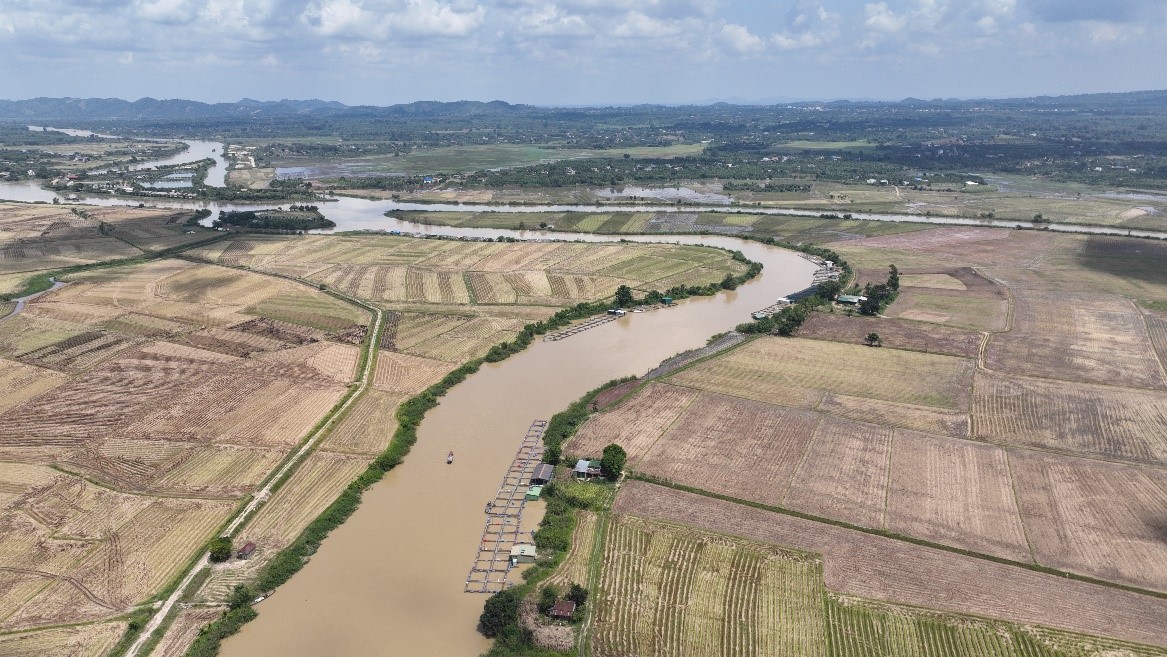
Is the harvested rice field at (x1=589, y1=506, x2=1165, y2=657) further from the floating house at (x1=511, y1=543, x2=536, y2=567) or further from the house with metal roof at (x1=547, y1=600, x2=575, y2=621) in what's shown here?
the floating house at (x1=511, y1=543, x2=536, y2=567)

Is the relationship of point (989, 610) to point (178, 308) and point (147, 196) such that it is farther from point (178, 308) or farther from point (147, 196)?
point (147, 196)

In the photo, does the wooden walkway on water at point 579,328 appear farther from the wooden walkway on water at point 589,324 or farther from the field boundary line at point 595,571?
the field boundary line at point 595,571

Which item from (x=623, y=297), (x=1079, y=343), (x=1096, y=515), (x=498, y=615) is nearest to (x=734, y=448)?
(x=1096, y=515)

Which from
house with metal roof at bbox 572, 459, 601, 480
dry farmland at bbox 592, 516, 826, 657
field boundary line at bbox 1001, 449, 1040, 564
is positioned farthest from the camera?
house with metal roof at bbox 572, 459, 601, 480

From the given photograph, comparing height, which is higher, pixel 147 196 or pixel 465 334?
pixel 147 196

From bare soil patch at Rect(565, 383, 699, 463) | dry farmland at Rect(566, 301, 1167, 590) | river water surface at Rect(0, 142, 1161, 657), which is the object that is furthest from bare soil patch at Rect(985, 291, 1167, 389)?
bare soil patch at Rect(565, 383, 699, 463)

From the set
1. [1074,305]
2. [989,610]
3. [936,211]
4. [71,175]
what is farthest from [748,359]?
[71,175]
